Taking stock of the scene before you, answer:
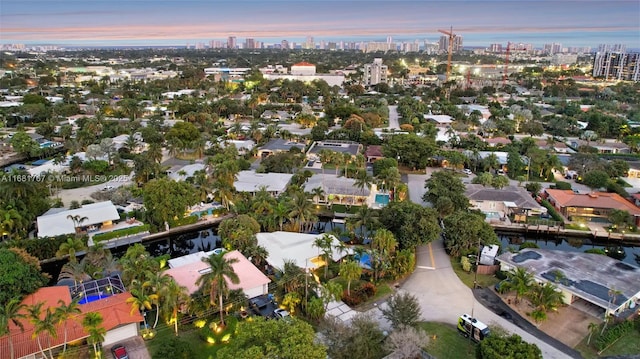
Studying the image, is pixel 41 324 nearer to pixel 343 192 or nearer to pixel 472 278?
pixel 472 278

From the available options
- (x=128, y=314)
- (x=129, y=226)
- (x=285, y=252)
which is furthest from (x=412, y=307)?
(x=129, y=226)

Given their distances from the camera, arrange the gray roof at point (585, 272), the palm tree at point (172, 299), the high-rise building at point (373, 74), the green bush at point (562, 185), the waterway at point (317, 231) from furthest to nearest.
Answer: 1. the high-rise building at point (373, 74)
2. the green bush at point (562, 185)
3. the waterway at point (317, 231)
4. the gray roof at point (585, 272)
5. the palm tree at point (172, 299)

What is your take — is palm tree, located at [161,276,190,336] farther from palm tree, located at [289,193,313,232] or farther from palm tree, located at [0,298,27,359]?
palm tree, located at [289,193,313,232]

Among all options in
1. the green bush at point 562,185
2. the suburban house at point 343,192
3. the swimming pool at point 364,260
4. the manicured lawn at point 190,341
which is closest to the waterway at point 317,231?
the suburban house at point 343,192

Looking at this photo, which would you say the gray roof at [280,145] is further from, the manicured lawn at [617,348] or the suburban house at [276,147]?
the manicured lawn at [617,348]

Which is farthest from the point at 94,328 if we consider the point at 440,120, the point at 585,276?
the point at 440,120

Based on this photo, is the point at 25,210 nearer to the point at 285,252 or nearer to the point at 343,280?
the point at 285,252

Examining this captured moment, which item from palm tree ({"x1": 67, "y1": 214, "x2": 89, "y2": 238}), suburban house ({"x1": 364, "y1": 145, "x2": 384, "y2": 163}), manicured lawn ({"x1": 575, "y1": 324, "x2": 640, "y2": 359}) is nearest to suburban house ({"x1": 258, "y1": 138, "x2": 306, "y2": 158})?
suburban house ({"x1": 364, "y1": 145, "x2": 384, "y2": 163})
